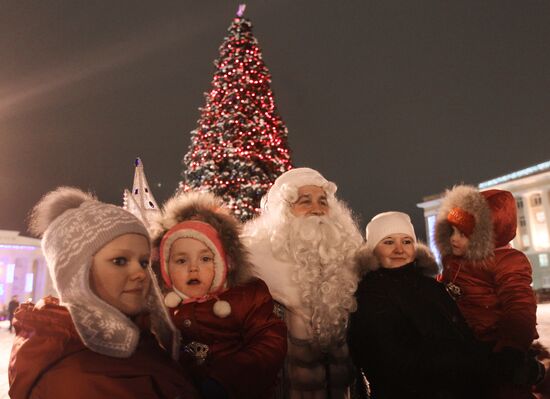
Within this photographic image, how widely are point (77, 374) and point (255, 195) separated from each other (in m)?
13.1

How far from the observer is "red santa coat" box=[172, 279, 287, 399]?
235 cm

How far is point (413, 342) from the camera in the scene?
2648 millimetres

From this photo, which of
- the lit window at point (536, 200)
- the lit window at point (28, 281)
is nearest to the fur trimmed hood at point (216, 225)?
the lit window at point (28, 281)

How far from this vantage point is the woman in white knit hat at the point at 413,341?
98.8 inches

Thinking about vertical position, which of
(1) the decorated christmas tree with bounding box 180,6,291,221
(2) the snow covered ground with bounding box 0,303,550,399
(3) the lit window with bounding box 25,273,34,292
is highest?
(1) the decorated christmas tree with bounding box 180,6,291,221

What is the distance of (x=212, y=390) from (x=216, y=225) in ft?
3.73

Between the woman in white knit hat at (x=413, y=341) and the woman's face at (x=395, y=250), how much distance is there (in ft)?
0.28

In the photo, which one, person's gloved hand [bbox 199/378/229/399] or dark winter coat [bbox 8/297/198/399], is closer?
dark winter coat [bbox 8/297/198/399]

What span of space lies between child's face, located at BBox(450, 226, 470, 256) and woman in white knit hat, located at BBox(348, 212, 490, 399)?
43 centimetres

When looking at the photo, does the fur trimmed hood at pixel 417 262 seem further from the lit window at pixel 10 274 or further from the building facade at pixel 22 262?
the lit window at pixel 10 274

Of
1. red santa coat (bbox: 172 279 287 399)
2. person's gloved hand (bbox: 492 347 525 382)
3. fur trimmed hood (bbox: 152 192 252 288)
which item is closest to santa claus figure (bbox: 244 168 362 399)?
fur trimmed hood (bbox: 152 192 252 288)

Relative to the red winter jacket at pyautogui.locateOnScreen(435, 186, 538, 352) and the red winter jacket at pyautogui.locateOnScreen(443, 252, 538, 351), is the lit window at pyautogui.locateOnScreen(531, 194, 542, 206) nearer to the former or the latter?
the red winter jacket at pyautogui.locateOnScreen(435, 186, 538, 352)

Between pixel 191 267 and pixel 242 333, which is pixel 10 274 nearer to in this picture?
pixel 191 267

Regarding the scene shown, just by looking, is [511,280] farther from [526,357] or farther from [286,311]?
[286,311]
